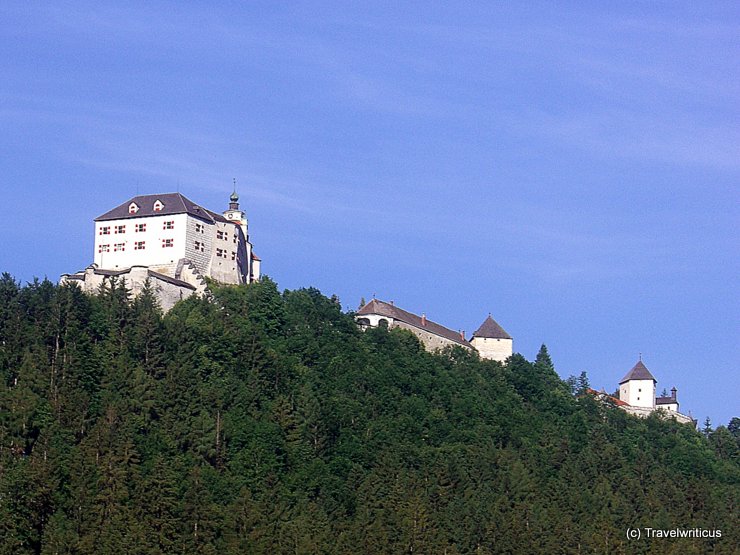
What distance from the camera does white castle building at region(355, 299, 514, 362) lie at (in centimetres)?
10544

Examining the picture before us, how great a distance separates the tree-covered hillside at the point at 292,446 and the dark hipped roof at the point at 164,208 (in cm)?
499

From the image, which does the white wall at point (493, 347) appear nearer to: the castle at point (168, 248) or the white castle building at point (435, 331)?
the white castle building at point (435, 331)

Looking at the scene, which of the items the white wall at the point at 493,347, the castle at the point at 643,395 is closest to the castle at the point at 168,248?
the white wall at the point at 493,347

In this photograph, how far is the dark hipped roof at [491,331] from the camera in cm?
11069

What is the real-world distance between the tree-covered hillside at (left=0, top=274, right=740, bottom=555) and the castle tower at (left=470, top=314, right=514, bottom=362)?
4.47 meters

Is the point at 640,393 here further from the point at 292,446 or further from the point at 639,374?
the point at 292,446

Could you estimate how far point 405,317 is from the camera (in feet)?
352

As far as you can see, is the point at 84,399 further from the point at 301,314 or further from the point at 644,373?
the point at 644,373

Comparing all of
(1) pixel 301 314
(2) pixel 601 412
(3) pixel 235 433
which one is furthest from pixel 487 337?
(3) pixel 235 433

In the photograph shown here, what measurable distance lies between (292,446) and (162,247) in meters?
16.4

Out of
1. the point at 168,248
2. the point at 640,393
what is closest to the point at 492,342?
the point at 640,393

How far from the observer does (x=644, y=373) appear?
12106cm

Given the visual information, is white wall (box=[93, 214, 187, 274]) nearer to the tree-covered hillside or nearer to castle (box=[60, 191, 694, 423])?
castle (box=[60, 191, 694, 423])

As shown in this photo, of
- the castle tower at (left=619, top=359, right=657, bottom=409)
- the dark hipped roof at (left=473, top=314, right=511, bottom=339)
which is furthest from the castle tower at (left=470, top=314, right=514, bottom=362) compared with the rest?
the castle tower at (left=619, top=359, right=657, bottom=409)
